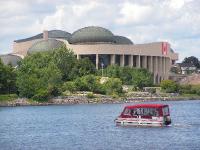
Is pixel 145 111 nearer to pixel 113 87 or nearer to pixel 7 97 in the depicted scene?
pixel 7 97

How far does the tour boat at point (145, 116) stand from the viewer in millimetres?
88688

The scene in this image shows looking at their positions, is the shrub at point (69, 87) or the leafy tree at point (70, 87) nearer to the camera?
the shrub at point (69, 87)

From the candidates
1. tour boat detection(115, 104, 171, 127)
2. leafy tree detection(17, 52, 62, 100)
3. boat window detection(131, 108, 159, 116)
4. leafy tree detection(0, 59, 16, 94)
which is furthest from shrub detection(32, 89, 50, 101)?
tour boat detection(115, 104, 171, 127)

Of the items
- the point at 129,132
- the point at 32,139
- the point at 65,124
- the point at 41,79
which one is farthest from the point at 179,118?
the point at 41,79

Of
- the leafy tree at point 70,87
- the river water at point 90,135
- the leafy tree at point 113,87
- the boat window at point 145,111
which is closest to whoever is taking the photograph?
the river water at point 90,135

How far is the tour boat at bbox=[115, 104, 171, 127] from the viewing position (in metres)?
88.7

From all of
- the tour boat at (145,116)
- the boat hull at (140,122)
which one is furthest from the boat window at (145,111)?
the boat hull at (140,122)

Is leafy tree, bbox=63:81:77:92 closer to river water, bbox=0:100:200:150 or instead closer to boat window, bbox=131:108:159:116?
river water, bbox=0:100:200:150

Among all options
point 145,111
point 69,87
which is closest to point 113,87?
point 69,87

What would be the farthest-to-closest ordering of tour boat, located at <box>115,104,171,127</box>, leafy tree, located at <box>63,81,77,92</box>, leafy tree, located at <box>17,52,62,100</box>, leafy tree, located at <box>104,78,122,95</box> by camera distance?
leafy tree, located at <box>104,78,122,95</box> < leafy tree, located at <box>63,81,77,92</box> < leafy tree, located at <box>17,52,62,100</box> < tour boat, located at <box>115,104,171,127</box>

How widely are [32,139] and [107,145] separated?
10.7 metres

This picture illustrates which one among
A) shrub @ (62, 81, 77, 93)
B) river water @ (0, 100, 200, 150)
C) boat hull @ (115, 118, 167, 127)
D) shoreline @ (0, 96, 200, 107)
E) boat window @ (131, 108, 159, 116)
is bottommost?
river water @ (0, 100, 200, 150)

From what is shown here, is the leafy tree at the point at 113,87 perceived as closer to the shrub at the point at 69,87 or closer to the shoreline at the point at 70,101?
the shoreline at the point at 70,101

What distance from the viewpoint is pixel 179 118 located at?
10831cm
